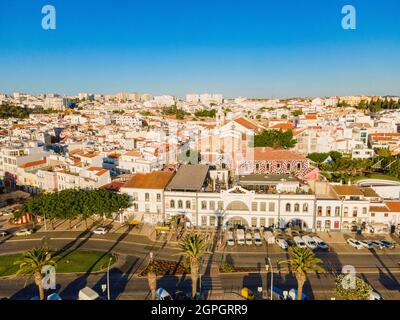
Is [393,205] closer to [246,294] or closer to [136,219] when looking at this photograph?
[246,294]

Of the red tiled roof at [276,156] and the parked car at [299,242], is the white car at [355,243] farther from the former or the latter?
the red tiled roof at [276,156]

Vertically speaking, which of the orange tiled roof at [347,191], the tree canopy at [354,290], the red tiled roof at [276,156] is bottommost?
the tree canopy at [354,290]

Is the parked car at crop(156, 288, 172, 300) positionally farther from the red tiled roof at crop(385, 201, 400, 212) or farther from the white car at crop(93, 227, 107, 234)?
the red tiled roof at crop(385, 201, 400, 212)

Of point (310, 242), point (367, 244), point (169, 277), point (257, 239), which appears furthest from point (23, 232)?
point (367, 244)

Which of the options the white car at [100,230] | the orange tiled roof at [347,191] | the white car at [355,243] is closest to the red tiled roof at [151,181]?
the white car at [100,230]
